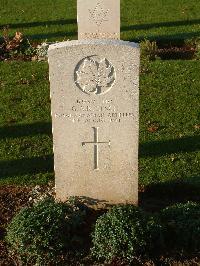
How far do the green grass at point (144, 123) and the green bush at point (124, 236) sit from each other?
1.66m

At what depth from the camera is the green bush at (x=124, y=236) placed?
564 centimetres

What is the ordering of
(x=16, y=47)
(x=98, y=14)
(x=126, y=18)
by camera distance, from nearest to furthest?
1. (x=98, y=14)
2. (x=16, y=47)
3. (x=126, y=18)

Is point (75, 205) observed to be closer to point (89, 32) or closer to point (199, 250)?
point (199, 250)

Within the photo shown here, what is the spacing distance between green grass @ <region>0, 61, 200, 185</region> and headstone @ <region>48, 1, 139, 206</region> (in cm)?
123

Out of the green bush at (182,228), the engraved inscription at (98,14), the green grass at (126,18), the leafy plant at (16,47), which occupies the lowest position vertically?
the green bush at (182,228)

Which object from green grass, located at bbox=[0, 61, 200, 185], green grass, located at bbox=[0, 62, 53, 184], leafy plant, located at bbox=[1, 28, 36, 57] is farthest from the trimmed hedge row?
leafy plant, located at bbox=[1, 28, 36, 57]

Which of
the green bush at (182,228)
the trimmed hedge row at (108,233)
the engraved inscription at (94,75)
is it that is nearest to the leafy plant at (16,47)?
the engraved inscription at (94,75)

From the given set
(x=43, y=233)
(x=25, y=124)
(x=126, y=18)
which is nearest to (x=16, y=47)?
(x=25, y=124)

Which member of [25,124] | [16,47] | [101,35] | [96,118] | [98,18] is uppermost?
[98,18]

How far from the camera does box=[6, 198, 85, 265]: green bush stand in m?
5.71

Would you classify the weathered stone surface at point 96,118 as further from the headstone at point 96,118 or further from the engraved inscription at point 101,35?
the engraved inscription at point 101,35

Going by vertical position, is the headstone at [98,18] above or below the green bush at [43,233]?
above

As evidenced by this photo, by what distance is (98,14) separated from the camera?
10656mm

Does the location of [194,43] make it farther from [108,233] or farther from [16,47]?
[108,233]
